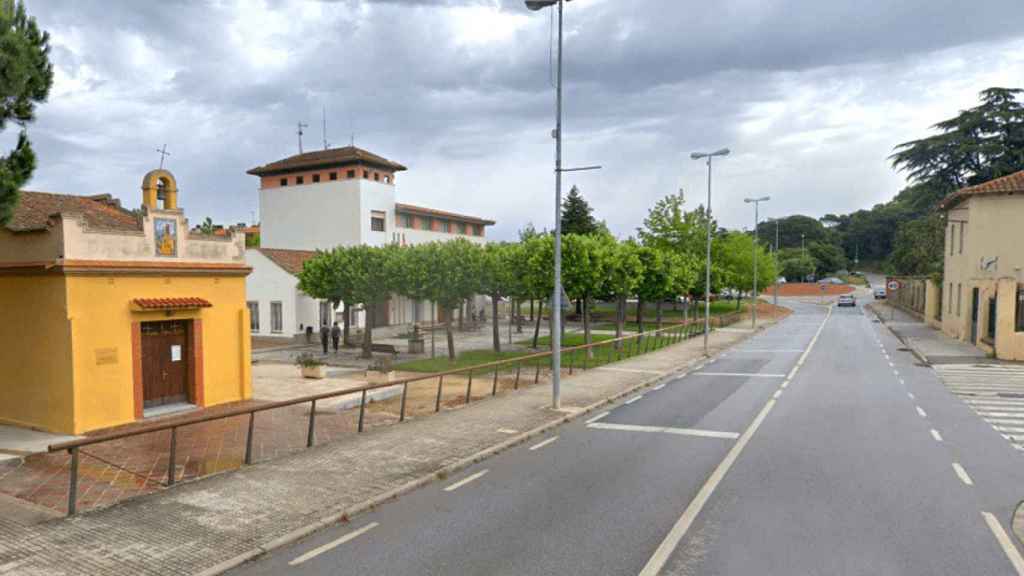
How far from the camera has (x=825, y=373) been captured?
71.9ft

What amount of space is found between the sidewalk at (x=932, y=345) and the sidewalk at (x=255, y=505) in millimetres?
19710

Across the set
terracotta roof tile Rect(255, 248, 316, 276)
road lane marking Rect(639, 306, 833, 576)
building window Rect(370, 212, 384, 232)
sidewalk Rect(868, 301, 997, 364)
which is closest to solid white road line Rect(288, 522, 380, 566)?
road lane marking Rect(639, 306, 833, 576)

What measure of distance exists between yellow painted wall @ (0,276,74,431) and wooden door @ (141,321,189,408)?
6.33ft

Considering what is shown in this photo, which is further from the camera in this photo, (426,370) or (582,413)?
(426,370)

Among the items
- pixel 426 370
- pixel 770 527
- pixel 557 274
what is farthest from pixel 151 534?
pixel 426 370

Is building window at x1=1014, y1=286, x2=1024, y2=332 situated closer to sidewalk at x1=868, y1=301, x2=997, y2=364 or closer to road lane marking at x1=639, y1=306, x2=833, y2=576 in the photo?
sidewalk at x1=868, y1=301, x2=997, y2=364

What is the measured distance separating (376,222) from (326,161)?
5.70 meters

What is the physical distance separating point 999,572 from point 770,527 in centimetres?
229

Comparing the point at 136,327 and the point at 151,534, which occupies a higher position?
the point at 136,327

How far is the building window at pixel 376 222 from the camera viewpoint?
1813 inches

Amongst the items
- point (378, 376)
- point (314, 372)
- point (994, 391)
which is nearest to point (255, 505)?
point (378, 376)

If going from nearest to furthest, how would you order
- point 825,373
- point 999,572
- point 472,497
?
point 999,572
point 472,497
point 825,373

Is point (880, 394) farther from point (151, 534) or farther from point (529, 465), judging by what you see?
point (151, 534)

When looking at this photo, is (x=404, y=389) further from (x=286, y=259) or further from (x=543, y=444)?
(x=286, y=259)
